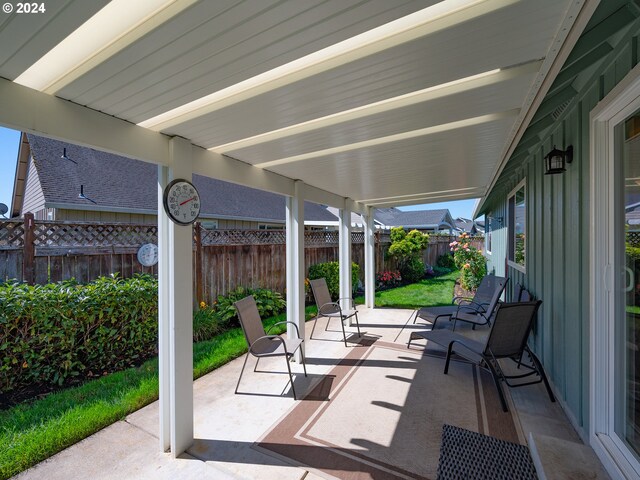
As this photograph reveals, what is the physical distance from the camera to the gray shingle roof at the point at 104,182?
322 inches

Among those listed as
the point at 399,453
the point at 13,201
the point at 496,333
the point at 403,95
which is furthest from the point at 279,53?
the point at 13,201

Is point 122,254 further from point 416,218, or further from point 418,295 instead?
point 416,218

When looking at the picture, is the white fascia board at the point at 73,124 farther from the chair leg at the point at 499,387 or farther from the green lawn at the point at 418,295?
the green lawn at the point at 418,295

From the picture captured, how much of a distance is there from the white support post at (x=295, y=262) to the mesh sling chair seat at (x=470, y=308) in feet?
7.53

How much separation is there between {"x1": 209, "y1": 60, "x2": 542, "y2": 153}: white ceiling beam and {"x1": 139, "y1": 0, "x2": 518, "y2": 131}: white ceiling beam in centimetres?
61

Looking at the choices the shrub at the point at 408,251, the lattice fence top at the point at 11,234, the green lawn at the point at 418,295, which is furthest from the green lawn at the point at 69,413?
the shrub at the point at 408,251

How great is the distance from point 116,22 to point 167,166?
4.23 feet

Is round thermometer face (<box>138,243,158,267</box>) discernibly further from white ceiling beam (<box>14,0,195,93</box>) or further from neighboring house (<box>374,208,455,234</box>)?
neighboring house (<box>374,208,455,234</box>)

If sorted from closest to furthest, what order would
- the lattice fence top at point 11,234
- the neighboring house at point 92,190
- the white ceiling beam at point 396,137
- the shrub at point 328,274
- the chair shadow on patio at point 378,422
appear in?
A: the chair shadow on patio at point 378,422, the white ceiling beam at point 396,137, the lattice fence top at point 11,234, the neighboring house at point 92,190, the shrub at point 328,274

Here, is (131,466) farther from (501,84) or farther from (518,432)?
(501,84)

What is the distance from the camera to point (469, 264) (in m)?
10.1

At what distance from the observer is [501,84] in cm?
202

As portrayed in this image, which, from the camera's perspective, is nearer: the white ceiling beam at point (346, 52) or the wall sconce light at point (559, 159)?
the white ceiling beam at point (346, 52)

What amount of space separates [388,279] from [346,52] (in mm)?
10051
